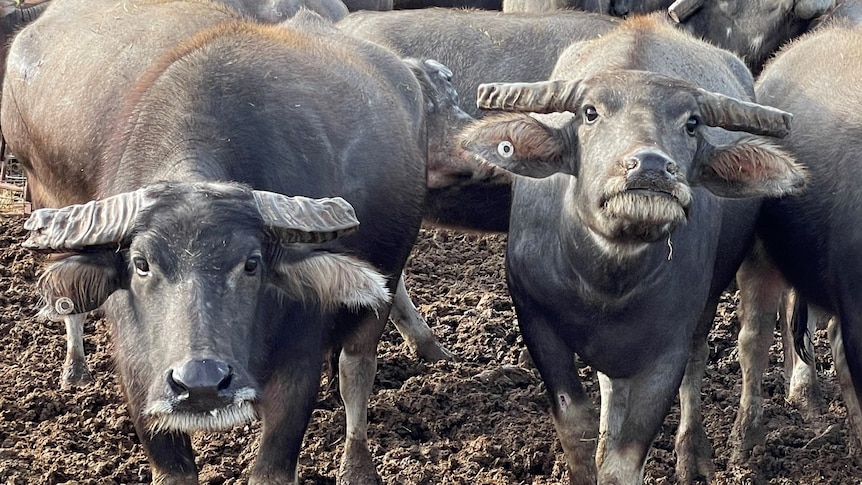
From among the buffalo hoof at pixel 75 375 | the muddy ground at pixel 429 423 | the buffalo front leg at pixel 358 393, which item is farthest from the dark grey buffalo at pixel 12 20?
the buffalo front leg at pixel 358 393

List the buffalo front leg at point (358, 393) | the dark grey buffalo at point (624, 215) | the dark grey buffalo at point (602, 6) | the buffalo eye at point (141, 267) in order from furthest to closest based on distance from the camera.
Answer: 1. the dark grey buffalo at point (602, 6)
2. the buffalo front leg at point (358, 393)
3. the dark grey buffalo at point (624, 215)
4. the buffalo eye at point (141, 267)

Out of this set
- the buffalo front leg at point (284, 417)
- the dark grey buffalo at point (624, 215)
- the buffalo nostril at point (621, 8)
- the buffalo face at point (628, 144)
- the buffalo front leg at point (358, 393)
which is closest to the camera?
the buffalo face at point (628, 144)

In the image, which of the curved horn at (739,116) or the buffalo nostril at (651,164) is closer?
the buffalo nostril at (651,164)

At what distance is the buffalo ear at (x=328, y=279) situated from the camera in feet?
15.4

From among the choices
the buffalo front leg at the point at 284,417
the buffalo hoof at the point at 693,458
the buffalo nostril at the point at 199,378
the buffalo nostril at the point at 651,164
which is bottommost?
the buffalo hoof at the point at 693,458

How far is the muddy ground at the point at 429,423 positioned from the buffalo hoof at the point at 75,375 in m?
0.05

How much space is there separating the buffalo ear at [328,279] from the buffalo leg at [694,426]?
6.69ft

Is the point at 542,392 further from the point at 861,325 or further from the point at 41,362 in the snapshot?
the point at 41,362

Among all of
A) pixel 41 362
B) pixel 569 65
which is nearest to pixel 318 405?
pixel 41 362

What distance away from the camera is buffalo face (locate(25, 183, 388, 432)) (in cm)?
432

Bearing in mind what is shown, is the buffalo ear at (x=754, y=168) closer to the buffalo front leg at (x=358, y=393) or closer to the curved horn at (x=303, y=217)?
the curved horn at (x=303, y=217)

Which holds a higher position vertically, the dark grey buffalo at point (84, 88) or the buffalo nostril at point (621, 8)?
the dark grey buffalo at point (84, 88)

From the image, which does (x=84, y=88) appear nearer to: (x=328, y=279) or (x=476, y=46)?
(x=328, y=279)

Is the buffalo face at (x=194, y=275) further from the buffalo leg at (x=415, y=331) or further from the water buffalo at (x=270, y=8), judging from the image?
the water buffalo at (x=270, y=8)
